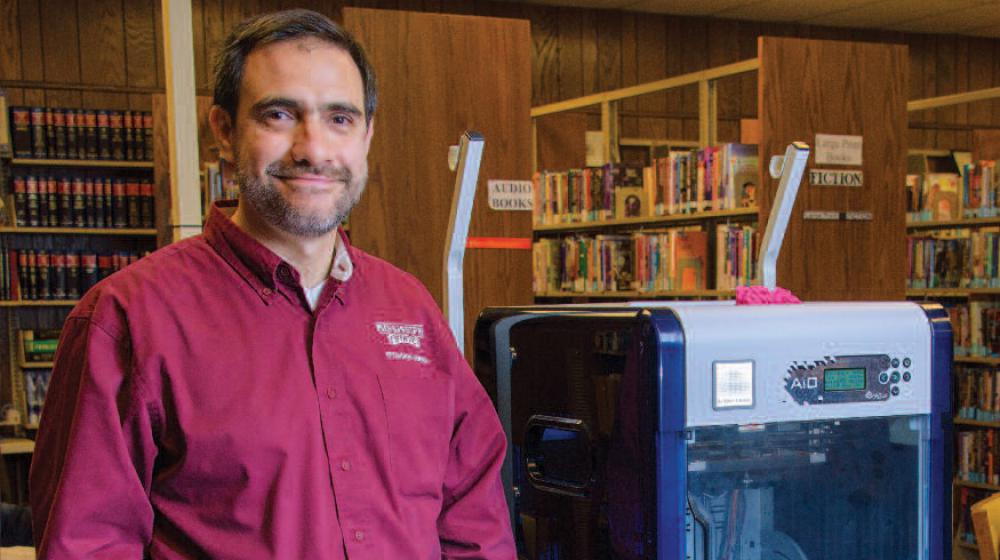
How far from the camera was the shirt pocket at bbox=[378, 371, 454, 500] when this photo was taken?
131 cm

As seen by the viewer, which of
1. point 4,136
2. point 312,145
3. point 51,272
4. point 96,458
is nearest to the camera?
point 96,458

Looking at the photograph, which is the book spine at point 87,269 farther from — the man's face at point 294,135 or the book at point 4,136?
the man's face at point 294,135

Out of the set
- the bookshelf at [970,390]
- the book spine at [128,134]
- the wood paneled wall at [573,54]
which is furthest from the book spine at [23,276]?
the bookshelf at [970,390]

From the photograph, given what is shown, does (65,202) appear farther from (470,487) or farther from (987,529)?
(987,529)

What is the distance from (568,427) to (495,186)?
88.8 inches

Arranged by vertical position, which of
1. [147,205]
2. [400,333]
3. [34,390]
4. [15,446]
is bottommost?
[15,446]

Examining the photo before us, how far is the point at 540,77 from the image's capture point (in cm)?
795

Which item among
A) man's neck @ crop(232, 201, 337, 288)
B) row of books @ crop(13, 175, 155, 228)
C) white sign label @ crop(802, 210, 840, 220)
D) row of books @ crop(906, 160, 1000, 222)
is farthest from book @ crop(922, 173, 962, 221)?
man's neck @ crop(232, 201, 337, 288)

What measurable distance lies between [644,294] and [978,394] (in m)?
1.76

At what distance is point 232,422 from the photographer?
117cm

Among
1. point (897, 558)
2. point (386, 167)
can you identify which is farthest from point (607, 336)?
point (386, 167)

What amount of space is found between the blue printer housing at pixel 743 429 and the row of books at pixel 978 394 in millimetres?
3992

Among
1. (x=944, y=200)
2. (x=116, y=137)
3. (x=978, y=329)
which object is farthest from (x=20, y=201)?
(x=978, y=329)

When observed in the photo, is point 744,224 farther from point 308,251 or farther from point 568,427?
point 308,251
